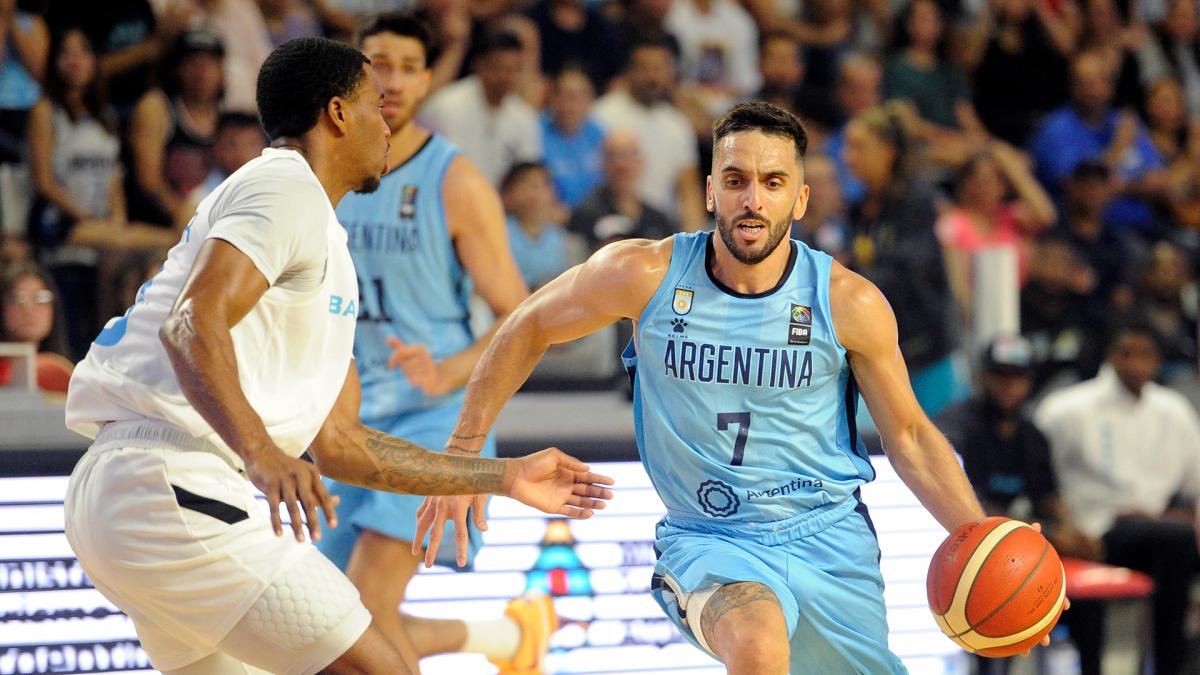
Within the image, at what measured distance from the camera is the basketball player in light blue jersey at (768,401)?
450cm

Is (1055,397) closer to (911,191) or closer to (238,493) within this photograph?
(911,191)

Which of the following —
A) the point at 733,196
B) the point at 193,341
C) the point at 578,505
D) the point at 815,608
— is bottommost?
the point at 815,608

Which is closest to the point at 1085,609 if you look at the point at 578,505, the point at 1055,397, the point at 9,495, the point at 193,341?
the point at 1055,397

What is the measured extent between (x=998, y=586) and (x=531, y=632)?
7.30 ft

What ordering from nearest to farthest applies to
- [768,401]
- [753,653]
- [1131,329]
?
[753,653] < [768,401] < [1131,329]

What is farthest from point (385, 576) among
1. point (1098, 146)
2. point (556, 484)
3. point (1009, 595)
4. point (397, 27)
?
point (1098, 146)

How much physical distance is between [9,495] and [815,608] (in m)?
2.98

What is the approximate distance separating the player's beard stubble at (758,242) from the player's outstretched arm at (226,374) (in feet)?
5.27

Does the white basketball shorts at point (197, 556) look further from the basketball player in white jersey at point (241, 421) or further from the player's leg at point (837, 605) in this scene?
the player's leg at point (837, 605)

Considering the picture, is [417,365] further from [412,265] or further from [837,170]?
[837,170]

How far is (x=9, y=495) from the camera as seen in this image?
18.2 feet

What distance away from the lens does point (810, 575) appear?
4457mm

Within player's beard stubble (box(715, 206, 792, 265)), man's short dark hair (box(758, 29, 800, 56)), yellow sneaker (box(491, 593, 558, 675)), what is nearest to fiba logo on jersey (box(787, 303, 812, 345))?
player's beard stubble (box(715, 206, 792, 265))

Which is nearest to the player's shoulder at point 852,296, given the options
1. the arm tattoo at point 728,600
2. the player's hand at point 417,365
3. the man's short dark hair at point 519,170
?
the arm tattoo at point 728,600
